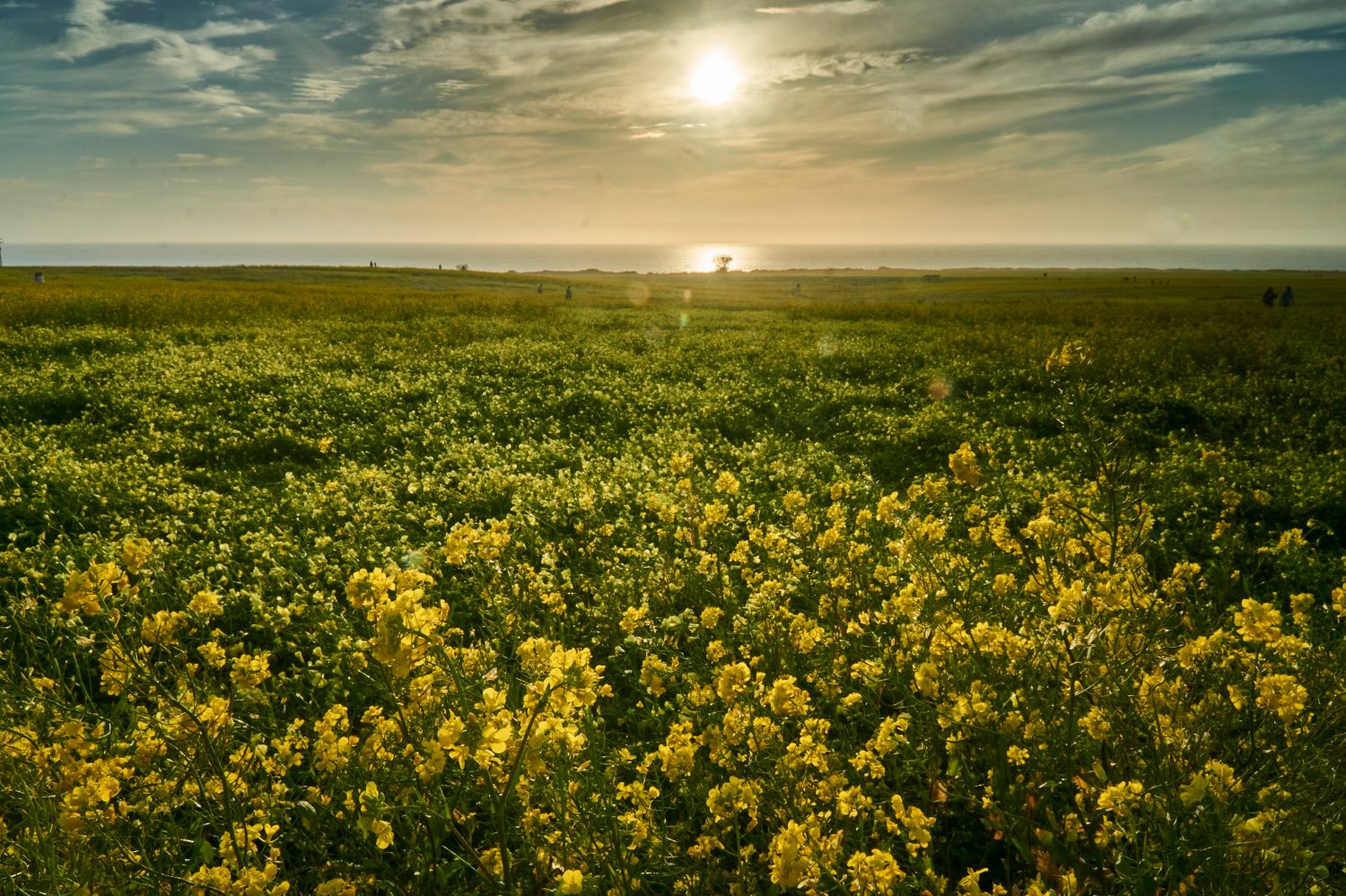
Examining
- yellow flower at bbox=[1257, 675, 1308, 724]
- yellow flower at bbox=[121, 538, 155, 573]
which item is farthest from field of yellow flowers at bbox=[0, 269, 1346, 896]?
yellow flower at bbox=[121, 538, 155, 573]

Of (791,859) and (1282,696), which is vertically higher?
(1282,696)

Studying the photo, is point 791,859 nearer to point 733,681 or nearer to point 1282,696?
point 733,681

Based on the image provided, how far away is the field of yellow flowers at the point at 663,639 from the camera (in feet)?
8.86

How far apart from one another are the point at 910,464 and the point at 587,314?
26605 millimetres

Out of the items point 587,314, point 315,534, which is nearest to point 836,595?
point 315,534

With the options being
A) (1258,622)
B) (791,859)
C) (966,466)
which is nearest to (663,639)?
(966,466)

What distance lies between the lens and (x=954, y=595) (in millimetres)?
4258

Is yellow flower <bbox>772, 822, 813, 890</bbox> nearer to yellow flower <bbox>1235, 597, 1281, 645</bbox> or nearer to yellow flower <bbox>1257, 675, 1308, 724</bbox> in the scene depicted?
yellow flower <bbox>1257, 675, 1308, 724</bbox>

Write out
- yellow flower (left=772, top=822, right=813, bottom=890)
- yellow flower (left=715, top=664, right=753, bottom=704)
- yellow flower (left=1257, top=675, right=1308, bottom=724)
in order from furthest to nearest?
yellow flower (left=715, top=664, right=753, bottom=704), yellow flower (left=1257, top=675, right=1308, bottom=724), yellow flower (left=772, top=822, right=813, bottom=890)

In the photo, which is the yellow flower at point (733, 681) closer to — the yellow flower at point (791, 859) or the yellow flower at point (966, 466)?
the yellow flower at point (791, 859)

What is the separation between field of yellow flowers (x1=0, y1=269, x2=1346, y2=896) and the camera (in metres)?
2.70

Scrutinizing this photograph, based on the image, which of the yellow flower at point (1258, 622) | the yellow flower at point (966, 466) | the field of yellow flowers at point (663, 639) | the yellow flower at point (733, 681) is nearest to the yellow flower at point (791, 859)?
the field of yellow flowers at point (663, 639)

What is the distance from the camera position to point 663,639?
5312 mm

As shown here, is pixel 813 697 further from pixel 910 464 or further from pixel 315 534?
pixel 910 464
